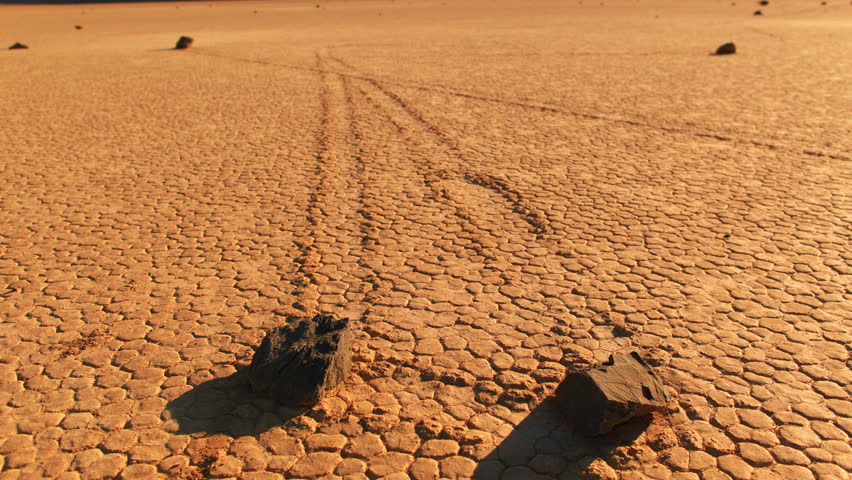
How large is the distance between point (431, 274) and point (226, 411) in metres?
2.00

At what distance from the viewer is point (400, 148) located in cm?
856

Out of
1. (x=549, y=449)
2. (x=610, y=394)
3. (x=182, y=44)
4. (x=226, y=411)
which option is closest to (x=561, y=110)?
(x=610, y=394)

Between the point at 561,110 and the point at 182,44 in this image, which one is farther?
the point at 182,44

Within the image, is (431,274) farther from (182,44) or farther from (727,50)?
(182,44)

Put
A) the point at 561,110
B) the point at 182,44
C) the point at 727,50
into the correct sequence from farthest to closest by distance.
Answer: the point at 182,44 < the point at 727,50 < the point at 561,110

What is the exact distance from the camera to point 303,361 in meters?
3.66

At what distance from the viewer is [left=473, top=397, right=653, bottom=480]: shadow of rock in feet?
10.4

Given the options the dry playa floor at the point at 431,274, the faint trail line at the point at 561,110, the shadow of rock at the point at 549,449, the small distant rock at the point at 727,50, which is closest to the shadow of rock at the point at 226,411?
the dry playa floor at the point at 431,274

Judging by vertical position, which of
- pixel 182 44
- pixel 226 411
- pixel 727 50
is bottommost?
pixel 226 411

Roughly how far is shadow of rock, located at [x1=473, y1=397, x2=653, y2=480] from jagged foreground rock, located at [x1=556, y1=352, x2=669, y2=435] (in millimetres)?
74

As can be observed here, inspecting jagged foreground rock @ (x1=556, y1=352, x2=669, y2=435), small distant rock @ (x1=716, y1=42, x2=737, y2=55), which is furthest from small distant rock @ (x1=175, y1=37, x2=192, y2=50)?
jagged foreground rock @ (x1=556, y1=352, x2=669, y2=435)

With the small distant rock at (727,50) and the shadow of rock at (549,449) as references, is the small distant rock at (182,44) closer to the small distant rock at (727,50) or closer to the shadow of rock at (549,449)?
the small distant rock at (727,50)

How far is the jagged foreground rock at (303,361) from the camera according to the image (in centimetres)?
361

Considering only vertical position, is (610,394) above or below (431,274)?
above
